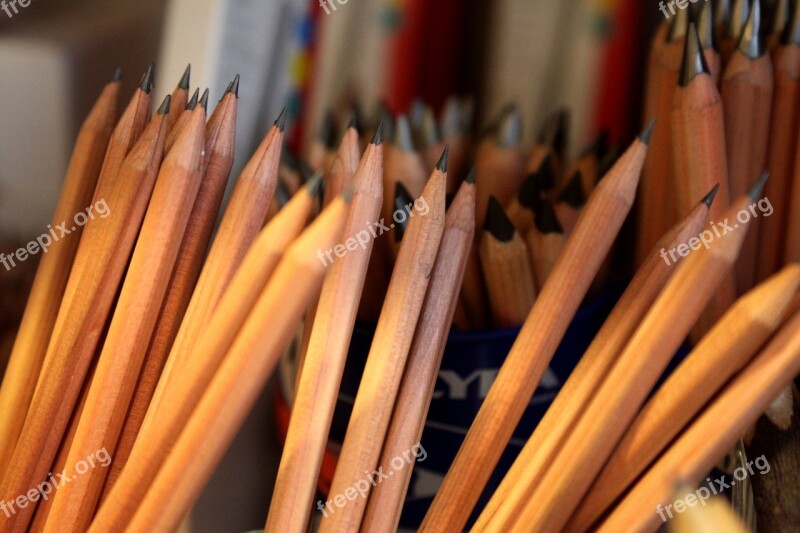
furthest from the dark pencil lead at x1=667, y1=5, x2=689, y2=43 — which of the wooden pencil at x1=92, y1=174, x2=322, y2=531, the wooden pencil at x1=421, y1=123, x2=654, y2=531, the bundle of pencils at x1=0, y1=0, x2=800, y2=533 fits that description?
the wooden pencil at x1=92, y1=174, x2=322, y2=531

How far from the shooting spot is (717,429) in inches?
9.4

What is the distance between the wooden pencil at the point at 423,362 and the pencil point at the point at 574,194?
0.35 ft

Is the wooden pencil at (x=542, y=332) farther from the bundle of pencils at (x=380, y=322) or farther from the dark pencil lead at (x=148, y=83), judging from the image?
the dark pencil lead at (x=148, y=83)

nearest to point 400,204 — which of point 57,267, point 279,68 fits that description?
point 57,267

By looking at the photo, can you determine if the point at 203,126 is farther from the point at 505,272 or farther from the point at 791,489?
the point at 791,489

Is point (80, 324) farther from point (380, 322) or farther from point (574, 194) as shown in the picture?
point (574, 194)

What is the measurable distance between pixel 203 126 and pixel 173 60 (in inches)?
7.5

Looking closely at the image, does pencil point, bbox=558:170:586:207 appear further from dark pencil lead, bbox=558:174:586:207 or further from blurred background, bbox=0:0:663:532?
blurred background, bbox=0:0:663:532

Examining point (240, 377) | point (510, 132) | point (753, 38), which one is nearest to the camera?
point (240, 377)

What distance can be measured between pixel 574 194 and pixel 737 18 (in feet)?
0.36

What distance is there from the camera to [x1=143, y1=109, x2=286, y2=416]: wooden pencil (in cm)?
29

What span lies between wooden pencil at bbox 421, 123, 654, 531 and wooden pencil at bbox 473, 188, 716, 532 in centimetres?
1

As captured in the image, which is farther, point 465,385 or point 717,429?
point 465,385

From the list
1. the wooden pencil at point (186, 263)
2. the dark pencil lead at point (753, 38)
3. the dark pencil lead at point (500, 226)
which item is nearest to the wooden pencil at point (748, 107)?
the dark pencil lead at point (753, 38)
